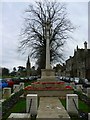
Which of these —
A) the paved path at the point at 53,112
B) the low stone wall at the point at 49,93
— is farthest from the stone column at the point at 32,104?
the low stone wall at the point at 49,93

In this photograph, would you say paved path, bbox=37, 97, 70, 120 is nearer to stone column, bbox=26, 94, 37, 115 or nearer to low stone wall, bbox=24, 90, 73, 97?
stone column, bbox=26, 94, 37, 115

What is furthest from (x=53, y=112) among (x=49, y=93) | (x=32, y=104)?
(x=49, y=93)

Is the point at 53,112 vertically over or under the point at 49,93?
under

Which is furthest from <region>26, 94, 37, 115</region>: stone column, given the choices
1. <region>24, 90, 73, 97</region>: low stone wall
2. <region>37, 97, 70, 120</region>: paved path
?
<region>24, 90, 73, 97</region>: low stone wall

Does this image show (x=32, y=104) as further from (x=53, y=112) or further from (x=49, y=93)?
(x=49, y=93)

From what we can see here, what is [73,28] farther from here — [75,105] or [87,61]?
[75,105]

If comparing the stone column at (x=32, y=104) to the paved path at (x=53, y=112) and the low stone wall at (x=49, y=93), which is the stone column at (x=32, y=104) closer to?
the paved path at (x=53, y=112)

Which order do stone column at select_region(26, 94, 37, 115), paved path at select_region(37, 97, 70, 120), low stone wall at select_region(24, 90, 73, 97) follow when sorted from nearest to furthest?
paved path at select_region(37, 97, 70, 120) < stone column at select_region(26, 94, 37, 115) < low stone wall at select_region(24, 90, 73, 97)

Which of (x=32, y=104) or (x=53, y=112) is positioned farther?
(x=32, y=104)

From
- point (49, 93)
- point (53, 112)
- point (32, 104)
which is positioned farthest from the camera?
point (49, 93)

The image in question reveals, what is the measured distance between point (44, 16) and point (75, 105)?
35.3 metres

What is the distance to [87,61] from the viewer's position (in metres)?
74.6

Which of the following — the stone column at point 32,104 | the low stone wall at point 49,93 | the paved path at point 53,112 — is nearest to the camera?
the paved path at point 53,112

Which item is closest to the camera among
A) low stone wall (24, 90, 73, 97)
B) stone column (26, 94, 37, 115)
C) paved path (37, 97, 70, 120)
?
paved path (37, 97, 70, 120)
